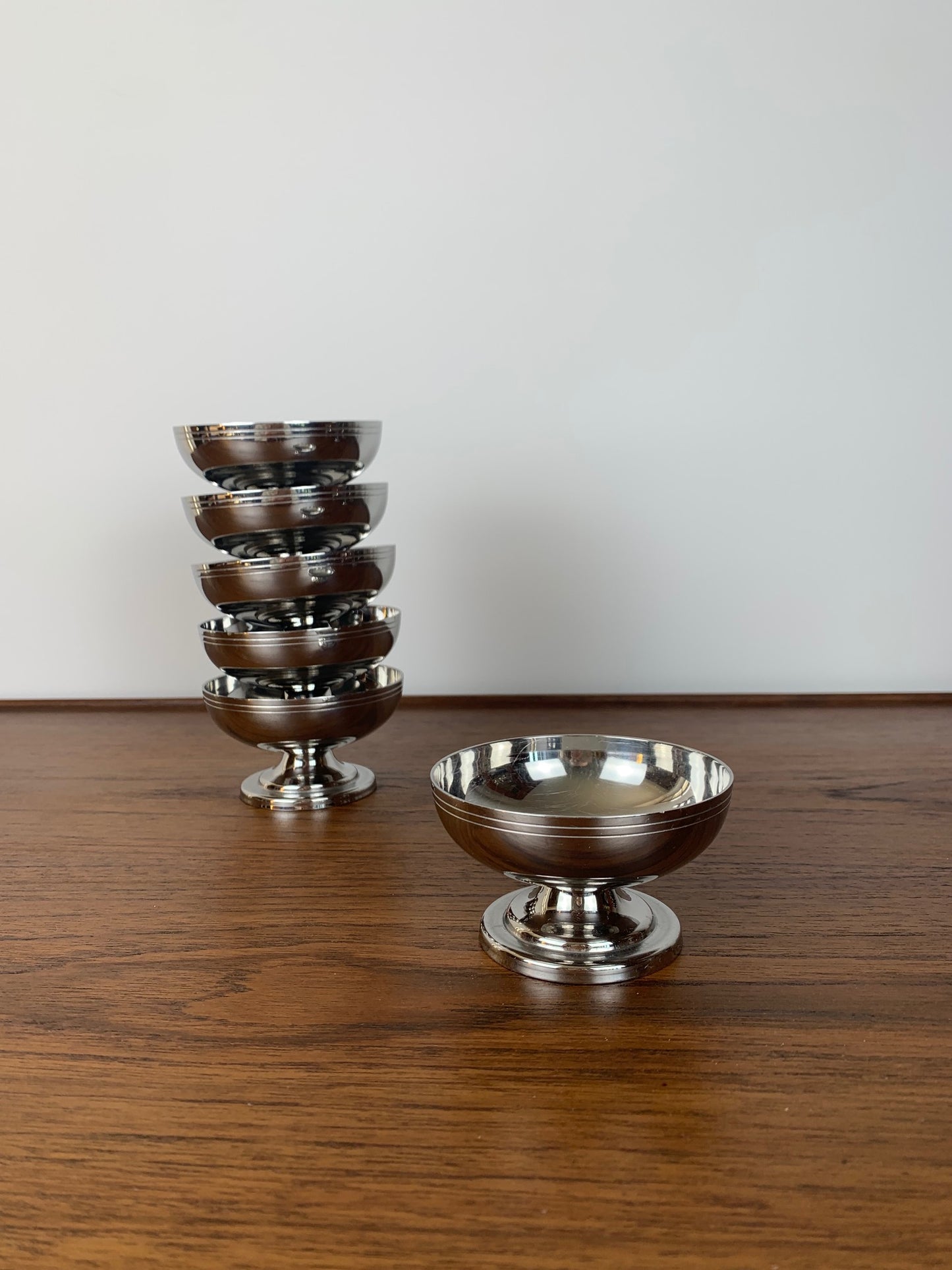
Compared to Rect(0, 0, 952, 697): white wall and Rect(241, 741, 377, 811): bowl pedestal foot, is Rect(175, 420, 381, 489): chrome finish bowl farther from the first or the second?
Rect(0, 0, 952, 697): white wall

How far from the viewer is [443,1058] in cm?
56

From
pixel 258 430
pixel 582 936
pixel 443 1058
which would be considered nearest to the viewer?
pixel 443 1058

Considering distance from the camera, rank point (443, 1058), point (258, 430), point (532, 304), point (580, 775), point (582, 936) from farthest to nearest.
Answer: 1. point (532, 304)
2. point (258, 430)
3. point (580, 775)
4. point (582, 936)
5. point (443, 1058)

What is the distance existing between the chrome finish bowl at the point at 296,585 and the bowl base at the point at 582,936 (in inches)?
15.5

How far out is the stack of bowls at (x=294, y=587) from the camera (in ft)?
3.16

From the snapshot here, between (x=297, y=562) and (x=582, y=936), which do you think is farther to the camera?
(x=297, y=562)

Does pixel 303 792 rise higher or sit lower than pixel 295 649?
lower

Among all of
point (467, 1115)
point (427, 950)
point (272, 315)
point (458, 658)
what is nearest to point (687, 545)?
point (458, 658)

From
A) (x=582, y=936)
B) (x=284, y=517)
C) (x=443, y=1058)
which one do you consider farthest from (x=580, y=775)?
(x=284, y=517)

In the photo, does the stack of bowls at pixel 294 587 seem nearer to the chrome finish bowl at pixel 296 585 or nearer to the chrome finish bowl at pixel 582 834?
the chrome finish bowl at pixel 296 585

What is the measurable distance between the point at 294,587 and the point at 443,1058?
518mm

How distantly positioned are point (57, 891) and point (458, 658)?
0.71 metres

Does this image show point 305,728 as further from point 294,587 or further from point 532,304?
point 532,304

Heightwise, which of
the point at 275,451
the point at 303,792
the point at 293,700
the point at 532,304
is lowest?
the point at 303,792
